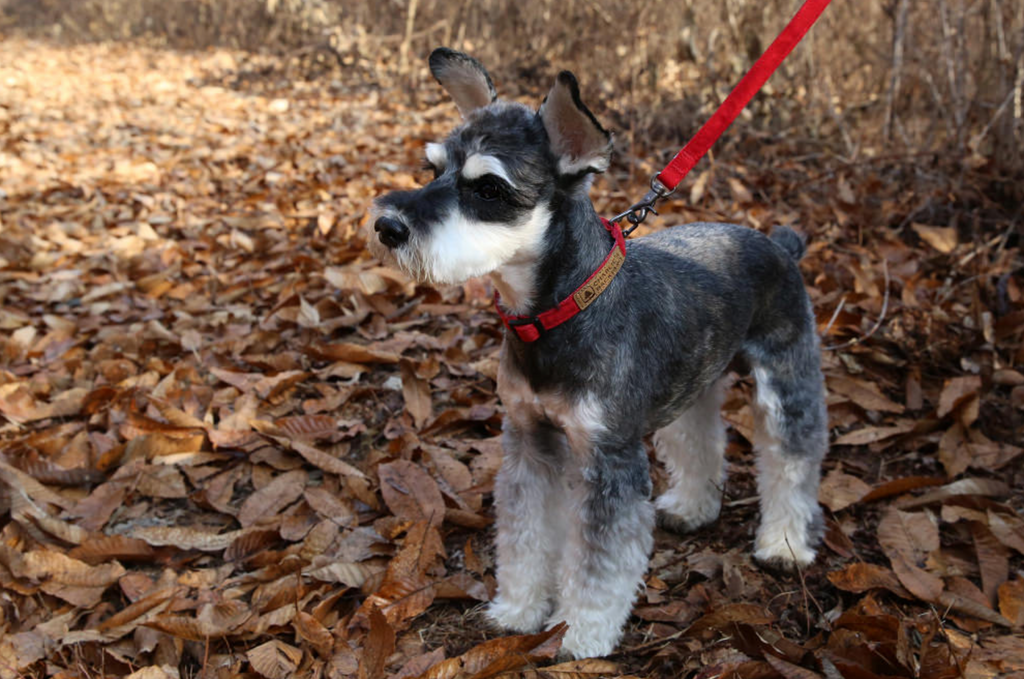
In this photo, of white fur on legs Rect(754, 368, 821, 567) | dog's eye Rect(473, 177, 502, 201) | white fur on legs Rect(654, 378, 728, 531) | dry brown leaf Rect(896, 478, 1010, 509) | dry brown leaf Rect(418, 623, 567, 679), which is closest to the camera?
dog's eye Rect(473, 177, 502, 201)

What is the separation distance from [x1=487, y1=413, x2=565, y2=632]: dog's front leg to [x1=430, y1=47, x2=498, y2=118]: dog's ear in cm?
132

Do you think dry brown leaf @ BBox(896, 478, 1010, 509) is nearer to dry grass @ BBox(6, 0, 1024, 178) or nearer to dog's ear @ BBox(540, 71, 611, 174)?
dog's ear @ BBox(540, 71, 611, 174)

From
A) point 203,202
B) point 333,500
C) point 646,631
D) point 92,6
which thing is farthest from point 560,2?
point 92,6

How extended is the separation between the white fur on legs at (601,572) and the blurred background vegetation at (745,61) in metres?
4.79

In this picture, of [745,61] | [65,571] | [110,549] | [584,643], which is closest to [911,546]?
[584,643]

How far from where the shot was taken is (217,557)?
393 centimetres

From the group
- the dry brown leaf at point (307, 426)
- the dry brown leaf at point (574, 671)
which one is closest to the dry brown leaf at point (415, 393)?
the dry brown leaf at point (307, 426)

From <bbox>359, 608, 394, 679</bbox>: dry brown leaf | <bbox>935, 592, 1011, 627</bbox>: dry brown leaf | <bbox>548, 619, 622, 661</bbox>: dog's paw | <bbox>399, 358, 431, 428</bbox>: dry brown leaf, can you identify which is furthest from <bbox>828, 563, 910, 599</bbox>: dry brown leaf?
<bbox>399, 358, 431, 428</bbox>: dry brown leaf

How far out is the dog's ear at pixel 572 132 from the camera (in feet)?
8.82

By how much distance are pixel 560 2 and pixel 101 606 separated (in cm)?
894

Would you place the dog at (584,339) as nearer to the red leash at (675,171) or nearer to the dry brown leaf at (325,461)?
the red leash at (675,171)

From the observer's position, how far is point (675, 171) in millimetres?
3305

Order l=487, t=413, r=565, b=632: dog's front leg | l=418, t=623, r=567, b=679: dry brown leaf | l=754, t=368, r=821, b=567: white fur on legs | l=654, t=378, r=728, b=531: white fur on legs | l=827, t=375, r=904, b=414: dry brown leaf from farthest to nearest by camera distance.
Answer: l=827, t=375, r=904, b=414: dry brown leaf, l=654, t=378, r=728, b=531: white fur on legs, l=754, t=368, r=821, b=567: white fur on legs, l=487, t=413, r=565, b=632: dog's front leg, l=418, t=623, r=567, b=679: dry brown leaf

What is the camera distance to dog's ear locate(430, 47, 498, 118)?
10.2 ft
